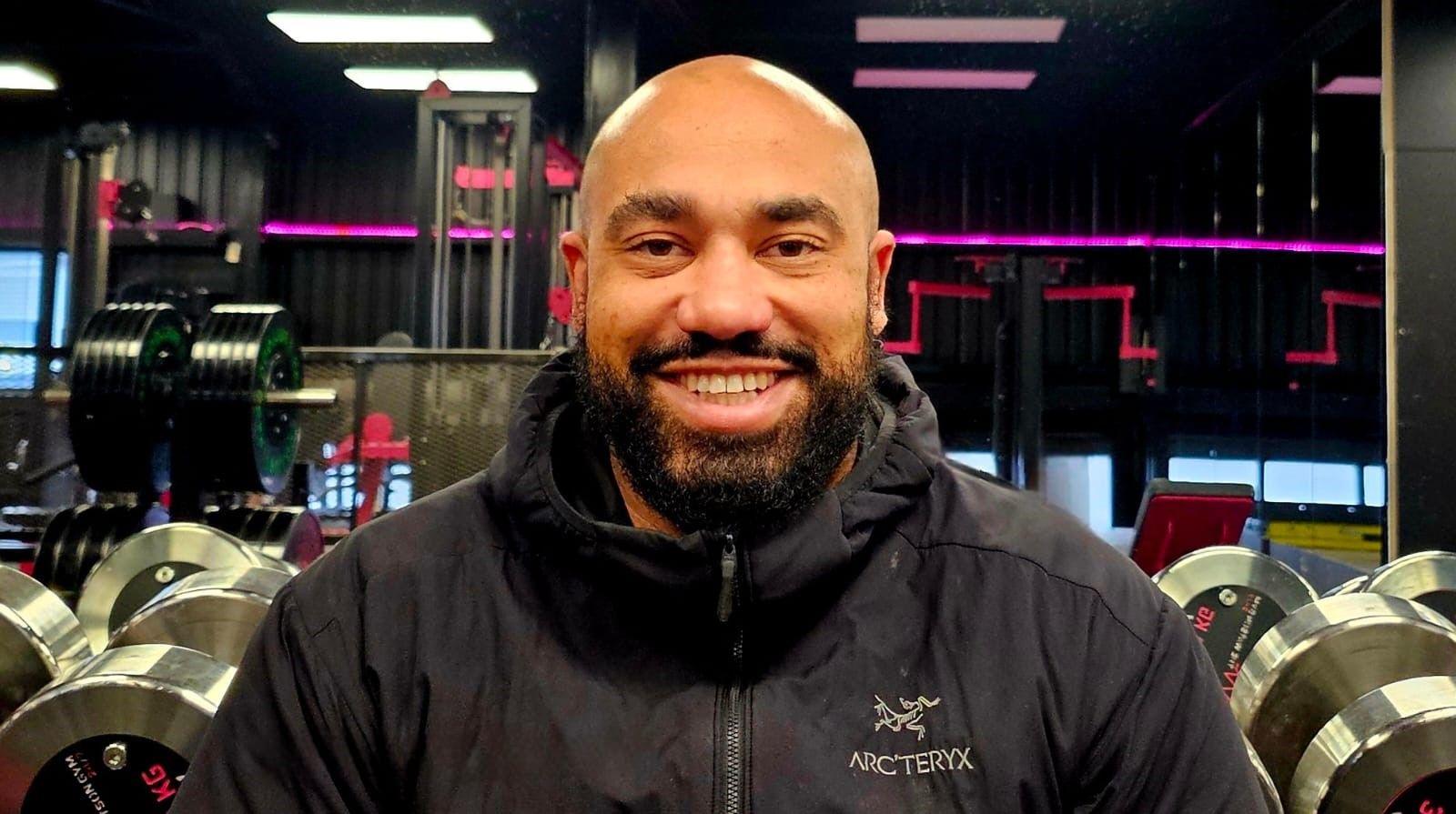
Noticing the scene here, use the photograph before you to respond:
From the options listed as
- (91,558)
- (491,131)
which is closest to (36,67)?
(491,131)

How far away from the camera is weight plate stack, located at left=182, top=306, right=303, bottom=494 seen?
142 inches

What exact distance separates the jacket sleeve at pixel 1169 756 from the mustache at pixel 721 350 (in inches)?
17.8

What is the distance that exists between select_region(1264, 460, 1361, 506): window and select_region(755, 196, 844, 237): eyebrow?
7.52 meters

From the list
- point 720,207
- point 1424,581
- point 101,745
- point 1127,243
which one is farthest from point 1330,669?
point 1127,243

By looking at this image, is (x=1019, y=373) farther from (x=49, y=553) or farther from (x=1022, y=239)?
(x=49, y=553)

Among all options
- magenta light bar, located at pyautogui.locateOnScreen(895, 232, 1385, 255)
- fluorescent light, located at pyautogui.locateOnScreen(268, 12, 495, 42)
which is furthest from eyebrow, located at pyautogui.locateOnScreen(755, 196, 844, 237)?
magenta light bar, located at pyautogui.locateOnScreen(895, 232, 1385, 255)

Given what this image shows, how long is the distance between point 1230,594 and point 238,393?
130 inches

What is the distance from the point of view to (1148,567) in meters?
3.87

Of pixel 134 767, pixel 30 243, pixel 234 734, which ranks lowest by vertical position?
pixel 134 767

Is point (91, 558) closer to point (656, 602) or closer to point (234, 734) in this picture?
point (234, 734)

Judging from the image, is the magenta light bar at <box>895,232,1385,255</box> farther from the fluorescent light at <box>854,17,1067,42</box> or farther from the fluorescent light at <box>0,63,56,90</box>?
the fluorescent light at <box>0,63,56,90</box>

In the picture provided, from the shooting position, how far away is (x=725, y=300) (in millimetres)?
1004

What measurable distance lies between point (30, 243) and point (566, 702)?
11622 millimetres

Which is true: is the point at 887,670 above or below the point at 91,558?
above
